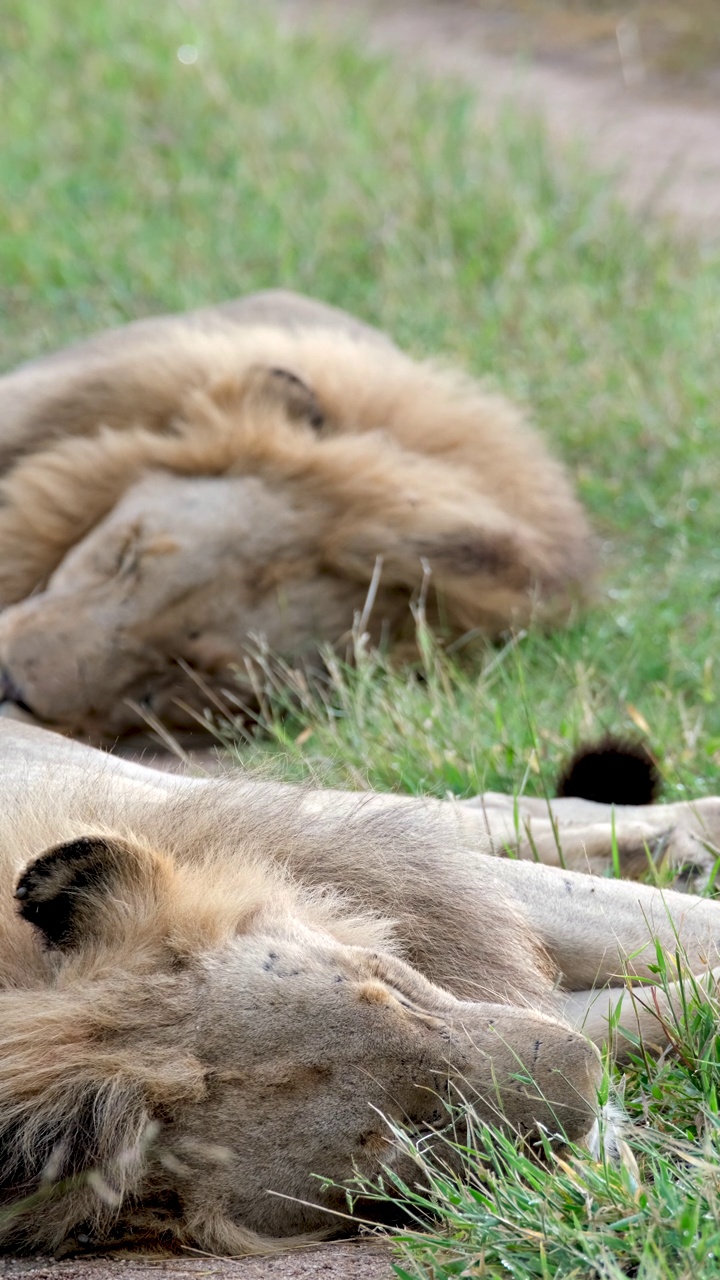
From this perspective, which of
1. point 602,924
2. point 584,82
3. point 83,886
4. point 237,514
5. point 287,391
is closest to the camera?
point 83,886

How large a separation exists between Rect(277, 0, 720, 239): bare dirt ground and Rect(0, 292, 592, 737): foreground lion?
132 inches

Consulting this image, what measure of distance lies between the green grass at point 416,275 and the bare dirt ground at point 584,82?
Result: 1.77 ft

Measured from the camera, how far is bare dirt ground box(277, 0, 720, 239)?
8.19 m

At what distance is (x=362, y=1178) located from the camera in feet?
6.21

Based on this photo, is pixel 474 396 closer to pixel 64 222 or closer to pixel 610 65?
pixel 64 222

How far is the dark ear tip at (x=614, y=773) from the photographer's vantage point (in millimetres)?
3150

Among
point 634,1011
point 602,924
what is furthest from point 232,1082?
point 602,924

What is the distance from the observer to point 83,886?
6.72ft

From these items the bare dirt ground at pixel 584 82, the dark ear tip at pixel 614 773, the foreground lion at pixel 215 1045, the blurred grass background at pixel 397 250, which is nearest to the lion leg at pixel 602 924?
the foreground lion at pixel 215 1045

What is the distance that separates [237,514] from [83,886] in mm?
2453

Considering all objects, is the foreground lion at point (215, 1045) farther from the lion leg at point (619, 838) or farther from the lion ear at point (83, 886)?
the lion leg at point (619, 838)

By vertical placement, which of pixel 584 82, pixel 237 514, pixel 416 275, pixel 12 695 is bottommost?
pixel 12 695

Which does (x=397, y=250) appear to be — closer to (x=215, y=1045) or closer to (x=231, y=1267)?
(x=215, y=1045)

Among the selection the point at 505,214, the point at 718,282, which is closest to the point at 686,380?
the point at 718,282
